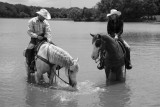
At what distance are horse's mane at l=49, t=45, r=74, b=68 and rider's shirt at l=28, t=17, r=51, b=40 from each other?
1.08 meters

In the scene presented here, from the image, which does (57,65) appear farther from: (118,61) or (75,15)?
(75,15)

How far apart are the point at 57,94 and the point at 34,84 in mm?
1410

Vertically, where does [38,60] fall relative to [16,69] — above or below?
above

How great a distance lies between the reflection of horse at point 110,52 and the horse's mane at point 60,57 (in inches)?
30.8

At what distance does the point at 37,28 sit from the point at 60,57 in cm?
171

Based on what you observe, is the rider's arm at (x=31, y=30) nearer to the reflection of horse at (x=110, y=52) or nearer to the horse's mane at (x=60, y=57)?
the horse's mane at (x=60, y=57)

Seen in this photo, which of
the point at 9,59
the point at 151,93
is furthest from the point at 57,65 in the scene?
the point at 9,59

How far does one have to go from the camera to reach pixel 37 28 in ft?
32.0

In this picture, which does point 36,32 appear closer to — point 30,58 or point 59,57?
point 30,58

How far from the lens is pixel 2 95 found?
8.88 m

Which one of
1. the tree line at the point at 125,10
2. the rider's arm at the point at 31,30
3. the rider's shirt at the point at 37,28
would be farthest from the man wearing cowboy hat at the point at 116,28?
the tree line at the point at 125,10

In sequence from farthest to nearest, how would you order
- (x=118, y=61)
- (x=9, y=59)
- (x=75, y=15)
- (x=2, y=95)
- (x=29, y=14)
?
1. (x=29, y=14)
2. (x=75, y=15)
3. (x=9, y=59)
4. (x=118, y=61)
5. (x=2, y=95)

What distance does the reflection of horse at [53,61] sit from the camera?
27.8ft

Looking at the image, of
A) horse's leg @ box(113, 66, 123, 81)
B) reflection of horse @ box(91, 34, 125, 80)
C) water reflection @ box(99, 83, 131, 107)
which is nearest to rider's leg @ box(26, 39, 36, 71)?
reflection of horse @ box(91, 34, 125, 80)
